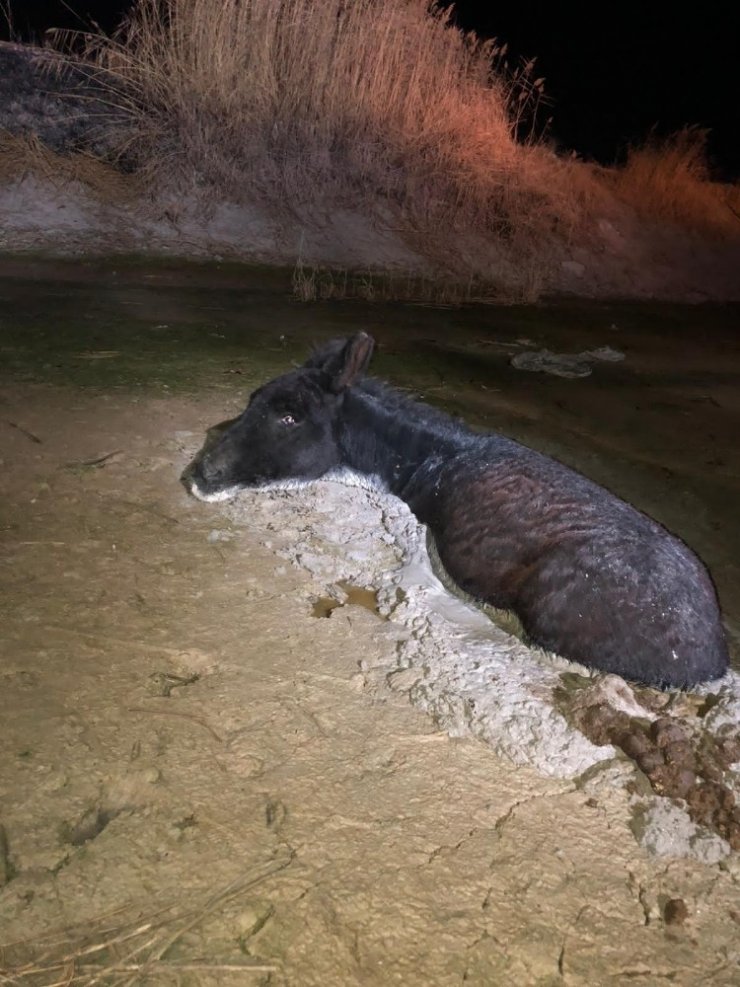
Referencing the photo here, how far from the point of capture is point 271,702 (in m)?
2.72

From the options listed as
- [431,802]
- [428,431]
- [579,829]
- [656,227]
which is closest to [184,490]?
[428,431]

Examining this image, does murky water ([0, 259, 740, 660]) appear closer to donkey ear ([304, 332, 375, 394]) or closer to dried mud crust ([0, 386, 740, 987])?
donkey ear ([304, 332, 375, 394])

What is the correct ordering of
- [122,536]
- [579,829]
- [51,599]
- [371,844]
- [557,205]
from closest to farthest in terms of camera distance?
[371,844] < [579,829] < [51,599] < [122,536] < [557,205]

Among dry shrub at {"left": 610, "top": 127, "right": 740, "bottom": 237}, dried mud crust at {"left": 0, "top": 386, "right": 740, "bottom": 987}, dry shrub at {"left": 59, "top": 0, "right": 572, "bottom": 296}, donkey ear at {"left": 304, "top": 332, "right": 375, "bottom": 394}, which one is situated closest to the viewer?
dried mud crust at {"left": 0, "top": 386, "right": 740, "bottom": 987}

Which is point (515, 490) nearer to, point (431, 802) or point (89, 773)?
point (431, 802)

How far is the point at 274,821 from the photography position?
2.24 meters

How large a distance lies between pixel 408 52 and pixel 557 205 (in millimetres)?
3304

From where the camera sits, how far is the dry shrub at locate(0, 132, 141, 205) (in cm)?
1023

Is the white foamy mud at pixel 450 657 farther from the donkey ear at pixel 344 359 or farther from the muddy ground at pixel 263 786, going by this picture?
the donkey ear at pixel 344 359

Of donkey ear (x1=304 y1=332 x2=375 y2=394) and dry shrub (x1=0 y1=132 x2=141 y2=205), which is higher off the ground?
donkey ear (x1=304 y1=332 x2=375 y2=394)

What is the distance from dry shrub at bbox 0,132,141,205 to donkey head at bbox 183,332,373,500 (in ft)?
23.8

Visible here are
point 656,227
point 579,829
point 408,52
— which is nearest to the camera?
point 579,829

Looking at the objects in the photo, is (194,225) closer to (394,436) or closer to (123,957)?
(394,436)

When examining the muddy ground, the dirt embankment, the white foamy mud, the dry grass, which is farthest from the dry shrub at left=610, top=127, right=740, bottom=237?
the dry grass
